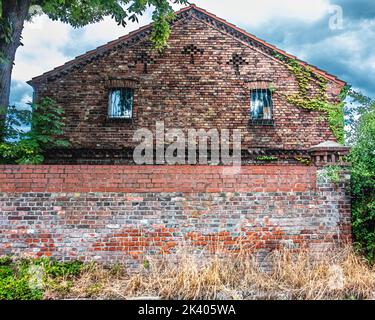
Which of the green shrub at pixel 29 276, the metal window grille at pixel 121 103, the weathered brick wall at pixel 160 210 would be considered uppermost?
the metal window grille at pixel 121 103

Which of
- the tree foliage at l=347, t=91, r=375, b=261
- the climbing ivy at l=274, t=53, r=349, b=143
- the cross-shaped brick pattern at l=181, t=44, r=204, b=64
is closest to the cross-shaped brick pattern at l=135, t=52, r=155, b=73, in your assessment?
the cross-shaped brick pattern at l=181, t=44, r=204, b=64

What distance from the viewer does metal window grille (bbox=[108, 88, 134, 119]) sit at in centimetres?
1178

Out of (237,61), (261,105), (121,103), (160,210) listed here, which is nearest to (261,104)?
(261,105)

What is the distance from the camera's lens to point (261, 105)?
39.4 ft

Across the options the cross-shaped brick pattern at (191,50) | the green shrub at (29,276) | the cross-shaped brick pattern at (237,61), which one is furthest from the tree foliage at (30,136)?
the cross-shaped brick pattern at (237,61)

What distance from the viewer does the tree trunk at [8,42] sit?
27.0 ft

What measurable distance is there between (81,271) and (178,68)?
8420 millimetres

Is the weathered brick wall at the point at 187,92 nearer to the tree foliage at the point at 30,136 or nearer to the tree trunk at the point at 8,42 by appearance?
the tree foliage at the point at 30,136

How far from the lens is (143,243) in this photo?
5.90 metres

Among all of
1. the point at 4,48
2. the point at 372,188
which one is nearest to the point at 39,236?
the point at 4,48

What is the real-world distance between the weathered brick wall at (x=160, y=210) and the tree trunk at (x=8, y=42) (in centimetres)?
330
